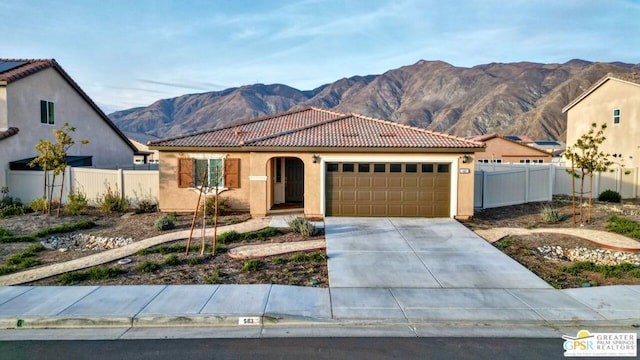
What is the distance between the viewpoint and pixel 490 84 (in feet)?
595

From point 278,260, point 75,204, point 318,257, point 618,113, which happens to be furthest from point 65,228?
point 618,113

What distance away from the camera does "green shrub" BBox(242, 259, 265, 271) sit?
1058 cm

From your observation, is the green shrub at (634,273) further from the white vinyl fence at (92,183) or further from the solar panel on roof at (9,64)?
the solar panel on roof at (9,64)

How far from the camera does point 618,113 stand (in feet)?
95.9

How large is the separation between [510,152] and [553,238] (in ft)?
118

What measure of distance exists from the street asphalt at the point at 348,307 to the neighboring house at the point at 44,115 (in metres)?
15.0

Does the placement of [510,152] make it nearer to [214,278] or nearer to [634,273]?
[634,273]

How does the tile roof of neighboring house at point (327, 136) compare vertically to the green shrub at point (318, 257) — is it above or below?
above

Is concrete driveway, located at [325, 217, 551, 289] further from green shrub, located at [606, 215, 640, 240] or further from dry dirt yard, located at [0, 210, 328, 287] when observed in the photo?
green shrub, located at [606, 215, 640, 240]

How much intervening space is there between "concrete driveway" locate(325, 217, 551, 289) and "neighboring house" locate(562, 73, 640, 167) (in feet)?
63.5

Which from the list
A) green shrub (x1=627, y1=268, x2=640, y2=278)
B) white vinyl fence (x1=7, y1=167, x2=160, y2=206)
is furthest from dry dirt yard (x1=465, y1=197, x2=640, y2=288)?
white vinyl fence (x1=7, y1=167, x2=160, y2=206)

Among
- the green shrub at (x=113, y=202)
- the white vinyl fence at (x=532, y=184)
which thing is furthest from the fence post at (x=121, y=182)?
the white vinyl fence at (x=532, y=184)

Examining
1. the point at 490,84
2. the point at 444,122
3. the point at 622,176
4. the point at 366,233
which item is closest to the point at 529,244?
the point at 366,233

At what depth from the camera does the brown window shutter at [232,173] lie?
1870cm
